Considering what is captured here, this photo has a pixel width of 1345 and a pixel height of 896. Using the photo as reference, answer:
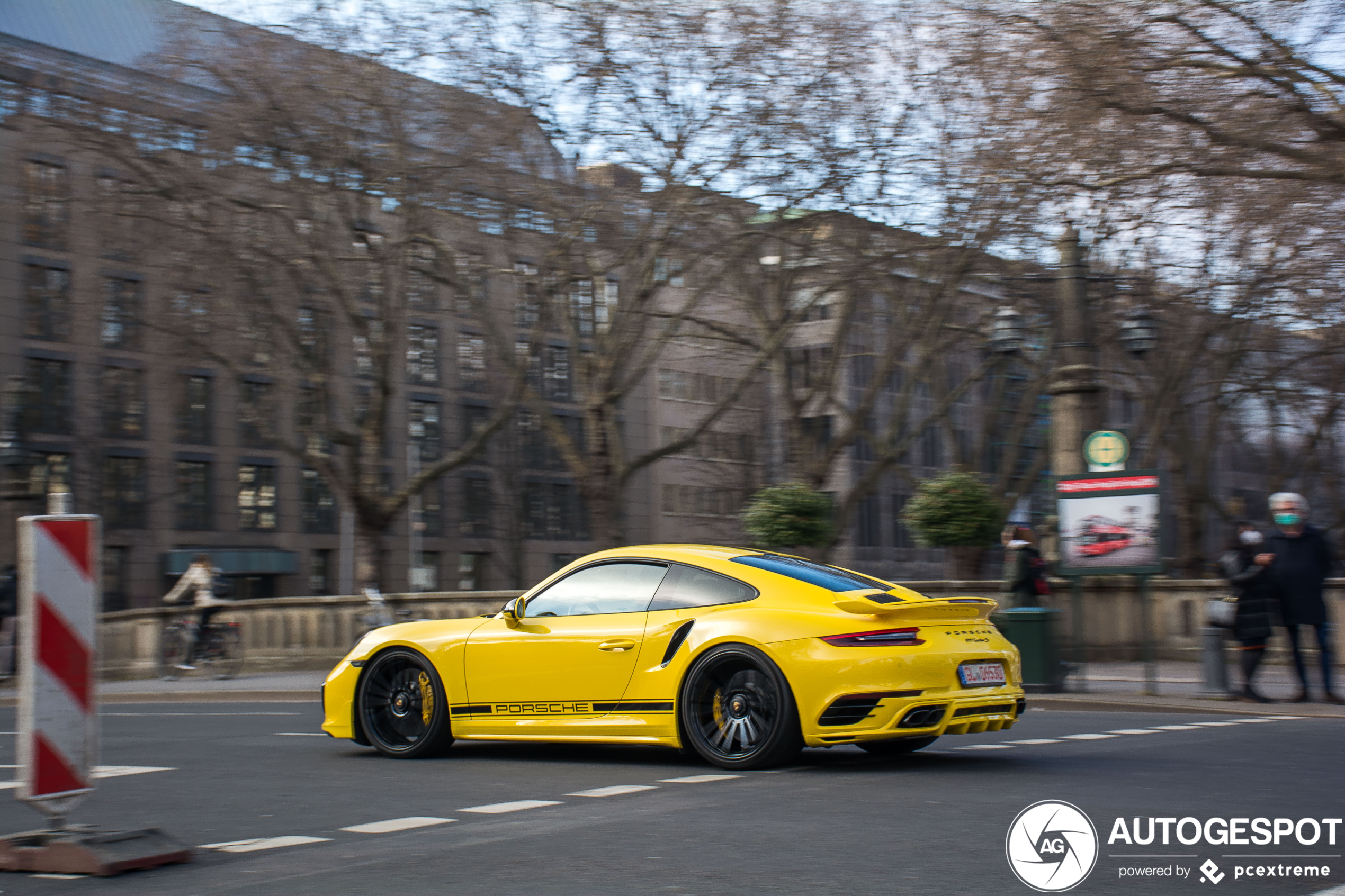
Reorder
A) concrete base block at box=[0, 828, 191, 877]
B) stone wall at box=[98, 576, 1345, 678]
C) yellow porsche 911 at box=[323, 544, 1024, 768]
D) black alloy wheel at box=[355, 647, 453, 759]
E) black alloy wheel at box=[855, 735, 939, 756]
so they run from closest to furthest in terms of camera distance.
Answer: concrete base block at box=[0, 828, 191, 877]
yellow porsche 911 at box=[323, 544, 1024, 768]
black alloy wheel at box=[855, 735, 939, 756]
black alloy wheel at box=[355, 647, 453, 759]
stone wall at box=[98, 576, 1345, 678]

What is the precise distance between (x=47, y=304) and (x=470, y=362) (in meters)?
18.4

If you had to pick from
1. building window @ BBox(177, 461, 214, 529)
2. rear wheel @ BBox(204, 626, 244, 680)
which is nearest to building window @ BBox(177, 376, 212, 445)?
building window @ BBox(177, 461, 214, 529)

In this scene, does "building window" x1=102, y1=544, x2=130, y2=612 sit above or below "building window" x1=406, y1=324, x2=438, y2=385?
below

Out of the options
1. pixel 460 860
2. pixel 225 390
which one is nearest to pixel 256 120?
pixel 460 860

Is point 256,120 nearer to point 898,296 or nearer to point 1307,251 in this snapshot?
point 898,296

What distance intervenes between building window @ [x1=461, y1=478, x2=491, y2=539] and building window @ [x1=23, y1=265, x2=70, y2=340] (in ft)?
65.2

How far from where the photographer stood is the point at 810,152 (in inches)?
1051

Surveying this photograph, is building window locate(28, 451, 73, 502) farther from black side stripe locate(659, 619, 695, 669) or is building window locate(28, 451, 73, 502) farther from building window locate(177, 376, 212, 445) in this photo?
black side stripe locate(659, 619, 695, 669)

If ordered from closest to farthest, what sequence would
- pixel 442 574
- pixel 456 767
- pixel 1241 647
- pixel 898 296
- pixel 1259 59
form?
pixel 456 767
pixel 1241 647
pixel 1259 59
pixel 898 296
pixel 442 574

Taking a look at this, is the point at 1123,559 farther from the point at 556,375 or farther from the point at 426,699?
the point at 556,375

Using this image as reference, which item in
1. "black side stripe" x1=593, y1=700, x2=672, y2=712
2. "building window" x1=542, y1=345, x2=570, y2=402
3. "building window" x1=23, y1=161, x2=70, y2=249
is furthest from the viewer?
"building window" x1=542, y1=345, x2=570, y2=402

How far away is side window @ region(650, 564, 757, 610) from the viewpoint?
8.98 metres

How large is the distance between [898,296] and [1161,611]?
40.9 ft

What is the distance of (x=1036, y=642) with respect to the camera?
14953 millimetres
